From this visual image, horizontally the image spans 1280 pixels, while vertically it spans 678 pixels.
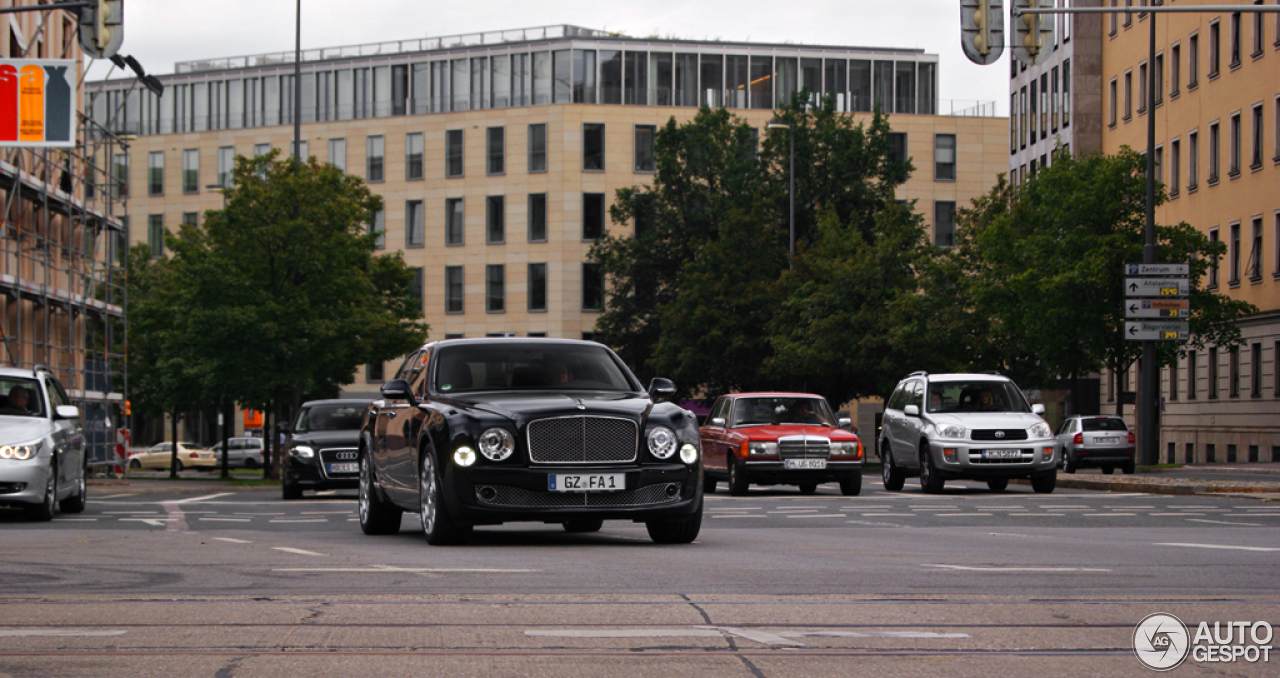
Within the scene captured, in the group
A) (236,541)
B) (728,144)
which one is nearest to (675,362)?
(728,144)

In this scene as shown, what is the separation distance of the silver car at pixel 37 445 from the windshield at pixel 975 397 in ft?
42.7

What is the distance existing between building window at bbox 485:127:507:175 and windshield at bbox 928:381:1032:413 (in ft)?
203

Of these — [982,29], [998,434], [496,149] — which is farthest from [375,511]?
[496,149]

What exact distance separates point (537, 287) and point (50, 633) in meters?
80.5

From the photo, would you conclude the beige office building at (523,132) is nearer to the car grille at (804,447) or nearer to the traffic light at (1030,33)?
the car grille at (804,447)

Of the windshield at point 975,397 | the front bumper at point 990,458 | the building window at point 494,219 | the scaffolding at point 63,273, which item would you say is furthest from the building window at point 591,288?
the front bumper at point 990,458

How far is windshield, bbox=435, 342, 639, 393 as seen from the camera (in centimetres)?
1410

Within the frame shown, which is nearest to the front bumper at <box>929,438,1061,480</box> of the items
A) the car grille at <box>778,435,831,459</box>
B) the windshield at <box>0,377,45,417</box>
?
the car grille at <box>778,435,831,459</box>

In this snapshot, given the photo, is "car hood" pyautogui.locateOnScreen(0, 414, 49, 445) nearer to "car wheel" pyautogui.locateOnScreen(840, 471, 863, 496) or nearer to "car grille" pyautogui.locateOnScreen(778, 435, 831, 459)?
"car grille" pyautogui.locateOnScreen(778, 435, 831, 459)

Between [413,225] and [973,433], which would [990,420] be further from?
[413,225]

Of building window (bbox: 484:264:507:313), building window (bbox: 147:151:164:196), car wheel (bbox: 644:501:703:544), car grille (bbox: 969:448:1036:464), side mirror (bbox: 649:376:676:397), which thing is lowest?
car grille (bbox: 969:448:1036:464)

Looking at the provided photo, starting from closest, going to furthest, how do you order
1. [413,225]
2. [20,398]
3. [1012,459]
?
1. [20,398]
2. [1012,459]
3. [413,225]

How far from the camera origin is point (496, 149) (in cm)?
8794

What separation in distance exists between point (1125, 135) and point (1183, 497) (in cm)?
4403
